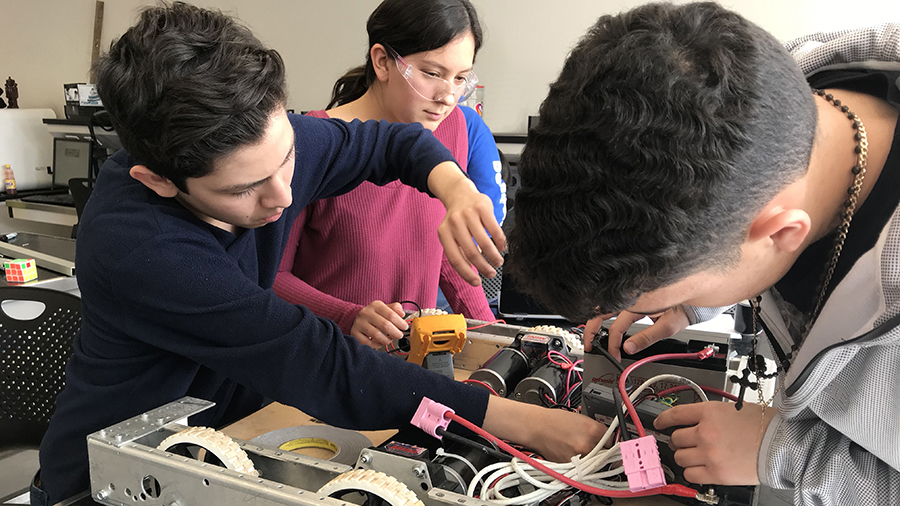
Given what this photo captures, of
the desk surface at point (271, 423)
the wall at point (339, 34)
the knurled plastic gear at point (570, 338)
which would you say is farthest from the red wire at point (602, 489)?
the wall at point (339, 34)

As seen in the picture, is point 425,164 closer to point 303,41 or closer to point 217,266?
point 217,266

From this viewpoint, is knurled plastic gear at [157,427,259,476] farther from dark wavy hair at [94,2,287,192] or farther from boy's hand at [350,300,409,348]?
boy's hand at [350,300,409,348]

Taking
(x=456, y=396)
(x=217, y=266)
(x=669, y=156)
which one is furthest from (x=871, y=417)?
(x=217, y=266)

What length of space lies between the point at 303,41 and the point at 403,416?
12.2ft

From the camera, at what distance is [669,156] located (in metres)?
0.47

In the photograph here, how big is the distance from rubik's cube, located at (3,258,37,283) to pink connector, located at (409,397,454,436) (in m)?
1.71

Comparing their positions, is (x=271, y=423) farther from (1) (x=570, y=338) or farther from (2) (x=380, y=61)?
(2) (x=380, y=61)

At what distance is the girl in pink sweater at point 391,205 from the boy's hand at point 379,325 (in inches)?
5.2

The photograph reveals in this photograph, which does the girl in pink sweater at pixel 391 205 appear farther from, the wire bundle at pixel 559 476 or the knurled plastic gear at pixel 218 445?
the wire bundle at pixel 559 476

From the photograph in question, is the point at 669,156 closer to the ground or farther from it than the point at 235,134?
farther from it

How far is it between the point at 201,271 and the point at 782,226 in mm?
646

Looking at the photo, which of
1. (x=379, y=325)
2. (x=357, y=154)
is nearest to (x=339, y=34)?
(x=357, y=154)

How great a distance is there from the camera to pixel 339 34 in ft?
12.7

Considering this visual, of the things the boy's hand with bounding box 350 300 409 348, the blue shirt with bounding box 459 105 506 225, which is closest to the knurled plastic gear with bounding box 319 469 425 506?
the boy's hand with bounding box 350 300 409 348
